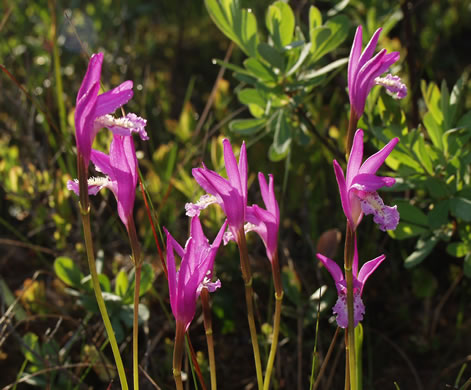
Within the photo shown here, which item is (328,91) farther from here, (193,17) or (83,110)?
(83,110)

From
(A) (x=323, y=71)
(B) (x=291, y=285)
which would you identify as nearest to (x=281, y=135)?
(A) (x=323, y=71)

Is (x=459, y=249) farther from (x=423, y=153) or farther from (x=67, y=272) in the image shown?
(x=67, y=272)

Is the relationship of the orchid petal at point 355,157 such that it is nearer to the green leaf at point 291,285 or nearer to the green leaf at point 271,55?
the green leaf at point 271,55

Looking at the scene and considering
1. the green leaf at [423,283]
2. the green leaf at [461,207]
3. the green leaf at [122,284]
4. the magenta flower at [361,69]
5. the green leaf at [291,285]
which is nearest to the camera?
the magenta flower at [361,69]

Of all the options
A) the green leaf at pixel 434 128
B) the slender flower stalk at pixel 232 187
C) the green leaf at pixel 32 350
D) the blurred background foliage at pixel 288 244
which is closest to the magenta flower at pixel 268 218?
the slender flower stalk at pixel 232 187

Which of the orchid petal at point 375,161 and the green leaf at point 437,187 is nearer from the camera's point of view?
the orchid petal at point 375,161

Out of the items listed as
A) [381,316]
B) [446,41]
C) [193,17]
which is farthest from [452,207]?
[193,17]
